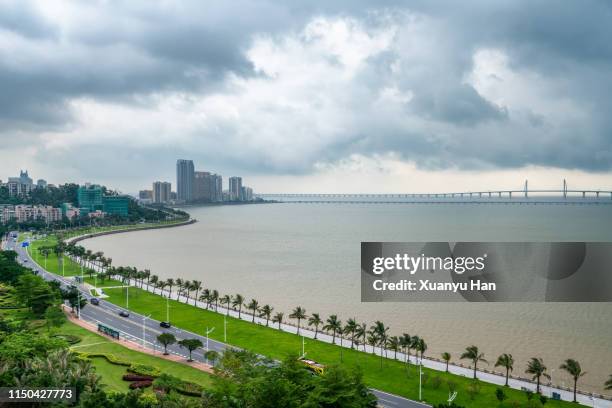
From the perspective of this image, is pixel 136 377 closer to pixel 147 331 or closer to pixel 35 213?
pixel 147 331

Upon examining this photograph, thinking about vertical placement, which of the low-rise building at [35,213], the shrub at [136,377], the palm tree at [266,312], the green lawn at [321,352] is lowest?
the green lawn at [321,352]

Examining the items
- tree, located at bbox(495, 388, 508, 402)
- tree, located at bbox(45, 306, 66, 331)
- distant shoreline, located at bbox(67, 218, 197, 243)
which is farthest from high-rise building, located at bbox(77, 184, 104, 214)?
tree, located at bbox(495, 388, 508, 402)

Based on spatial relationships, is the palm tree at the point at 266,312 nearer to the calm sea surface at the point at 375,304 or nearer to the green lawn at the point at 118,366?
the calm sea surface at the point at 375,304

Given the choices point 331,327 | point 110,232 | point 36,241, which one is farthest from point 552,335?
point 110,232

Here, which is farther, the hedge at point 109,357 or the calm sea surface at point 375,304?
the calm sea surface at point 375,304

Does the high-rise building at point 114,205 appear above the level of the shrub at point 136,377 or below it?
above

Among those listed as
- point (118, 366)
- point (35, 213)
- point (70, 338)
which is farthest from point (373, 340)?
point (35, 213)

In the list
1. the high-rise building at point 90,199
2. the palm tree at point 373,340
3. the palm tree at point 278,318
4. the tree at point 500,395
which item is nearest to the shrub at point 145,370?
the palm tree at point 278,318
